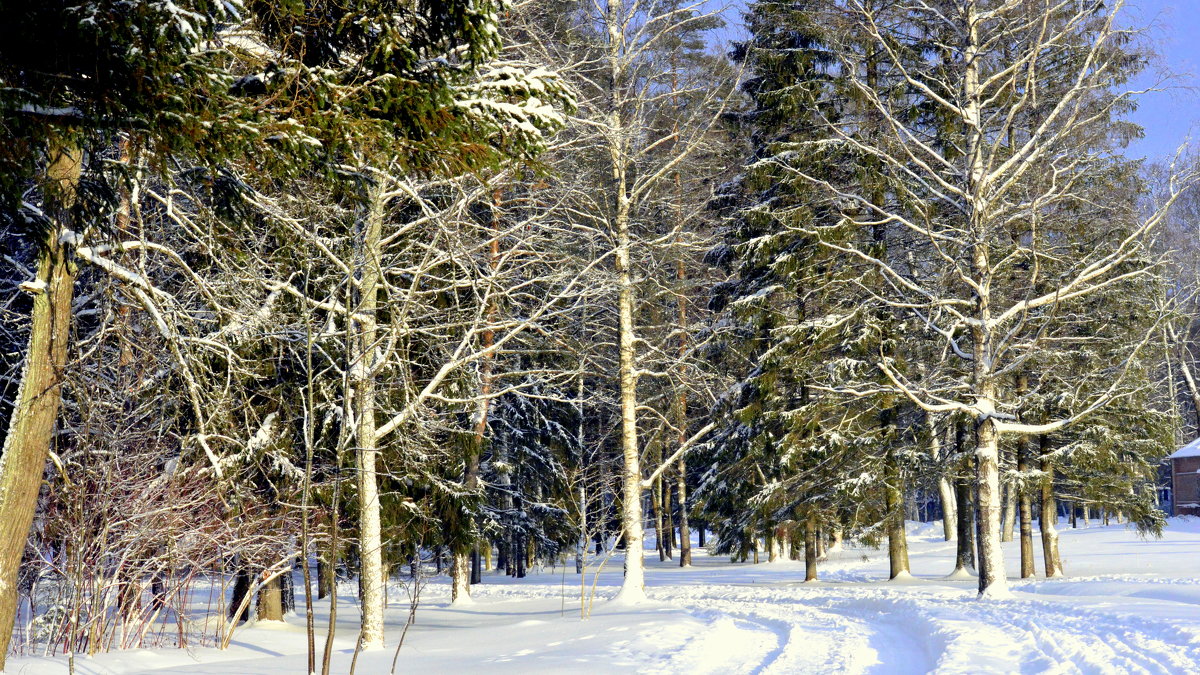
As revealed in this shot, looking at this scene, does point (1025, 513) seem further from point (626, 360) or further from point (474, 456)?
point (474, 456)

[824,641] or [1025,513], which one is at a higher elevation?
[1025,513]

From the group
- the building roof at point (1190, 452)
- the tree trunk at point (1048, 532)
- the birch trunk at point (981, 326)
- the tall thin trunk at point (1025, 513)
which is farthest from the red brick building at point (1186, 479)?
the birch trunk at point (981, 326)

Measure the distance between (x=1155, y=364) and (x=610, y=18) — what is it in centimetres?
1338

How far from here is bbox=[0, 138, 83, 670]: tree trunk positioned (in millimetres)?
6973

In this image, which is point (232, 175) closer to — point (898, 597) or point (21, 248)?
point (21, 248)

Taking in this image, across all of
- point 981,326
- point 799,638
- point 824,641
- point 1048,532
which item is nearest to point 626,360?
point 981,326

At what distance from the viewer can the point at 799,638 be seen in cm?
1030

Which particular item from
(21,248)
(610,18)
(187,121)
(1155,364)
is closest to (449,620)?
(21,248)

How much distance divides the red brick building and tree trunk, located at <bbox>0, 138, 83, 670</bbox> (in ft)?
150

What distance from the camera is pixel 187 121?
5887mm

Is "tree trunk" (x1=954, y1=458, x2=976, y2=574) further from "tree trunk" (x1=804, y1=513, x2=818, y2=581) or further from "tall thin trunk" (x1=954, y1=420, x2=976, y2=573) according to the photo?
"tree trunk" (x1=804, y1=513, x2=818, y2=581)

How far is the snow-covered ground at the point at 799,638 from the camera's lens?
26.5 ft

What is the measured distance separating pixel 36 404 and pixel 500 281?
22.7ft

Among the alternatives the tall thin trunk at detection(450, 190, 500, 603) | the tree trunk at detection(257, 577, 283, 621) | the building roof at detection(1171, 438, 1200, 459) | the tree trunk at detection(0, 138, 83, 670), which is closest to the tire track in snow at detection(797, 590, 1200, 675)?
the tree trunk at detection(0, 138, 83, 670)
